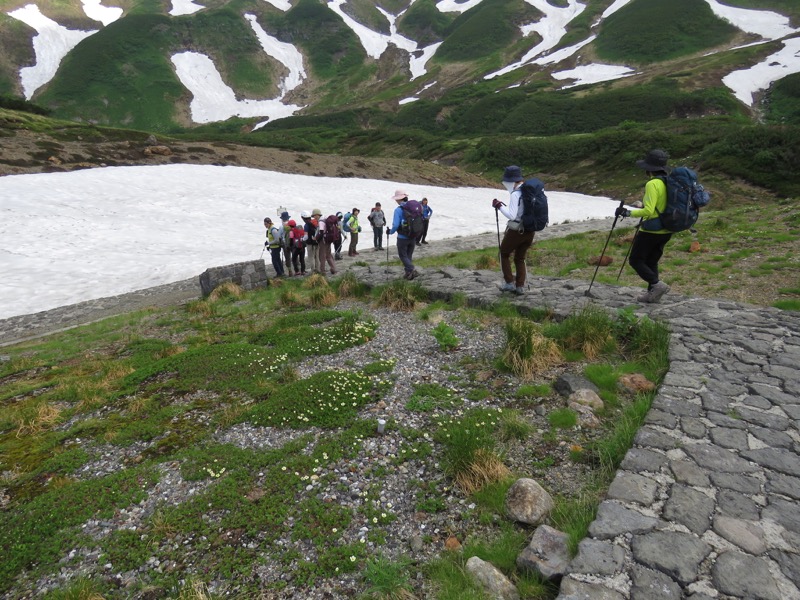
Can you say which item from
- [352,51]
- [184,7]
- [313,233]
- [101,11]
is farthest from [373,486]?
[184,7]

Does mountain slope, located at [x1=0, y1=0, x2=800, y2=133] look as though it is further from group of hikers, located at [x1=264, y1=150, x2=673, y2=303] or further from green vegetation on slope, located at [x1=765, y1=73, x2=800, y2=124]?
group of hikers, located at [x1=264, y1=150, x2=673, y2=303]

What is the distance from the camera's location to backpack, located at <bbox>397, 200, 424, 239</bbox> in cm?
1191

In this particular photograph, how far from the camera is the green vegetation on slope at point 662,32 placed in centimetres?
10806

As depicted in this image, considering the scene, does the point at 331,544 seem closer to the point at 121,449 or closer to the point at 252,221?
the point at 121,449

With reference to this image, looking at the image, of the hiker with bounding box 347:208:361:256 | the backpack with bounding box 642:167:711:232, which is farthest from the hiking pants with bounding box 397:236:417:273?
the hiker with bounding box 347:208:361:256

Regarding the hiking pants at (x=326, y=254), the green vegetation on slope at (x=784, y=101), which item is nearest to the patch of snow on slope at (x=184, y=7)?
the green vegetation on slope at (x=784, y=101)

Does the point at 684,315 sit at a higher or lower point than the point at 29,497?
higher

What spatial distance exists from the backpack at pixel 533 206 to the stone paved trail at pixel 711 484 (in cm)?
297

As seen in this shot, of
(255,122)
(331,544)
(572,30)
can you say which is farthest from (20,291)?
(572,30)

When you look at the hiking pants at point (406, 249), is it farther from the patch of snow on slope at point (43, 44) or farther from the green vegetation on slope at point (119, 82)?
the patch of snow on slope at point (43, 44)

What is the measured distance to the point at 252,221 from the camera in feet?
88.7

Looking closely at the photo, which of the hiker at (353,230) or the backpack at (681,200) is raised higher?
the backpack at (681,200)

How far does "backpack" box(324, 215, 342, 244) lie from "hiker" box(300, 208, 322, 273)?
42 cm

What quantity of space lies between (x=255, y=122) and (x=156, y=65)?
40.9 m
